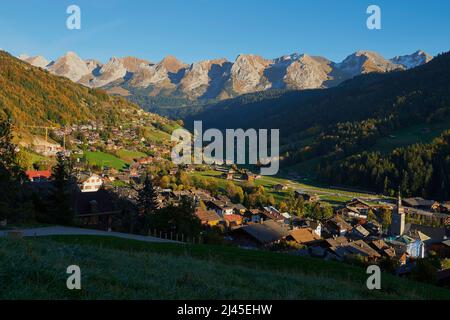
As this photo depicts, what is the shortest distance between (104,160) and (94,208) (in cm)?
5833

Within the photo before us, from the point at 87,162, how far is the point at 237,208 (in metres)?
39.8

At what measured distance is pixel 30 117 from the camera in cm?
11475

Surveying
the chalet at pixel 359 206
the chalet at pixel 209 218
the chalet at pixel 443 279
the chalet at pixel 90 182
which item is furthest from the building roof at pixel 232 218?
the chalet at pixel 443 279

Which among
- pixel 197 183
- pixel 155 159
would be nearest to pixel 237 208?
pixel 197 183

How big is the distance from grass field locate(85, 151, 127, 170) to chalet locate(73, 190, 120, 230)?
4935 cm

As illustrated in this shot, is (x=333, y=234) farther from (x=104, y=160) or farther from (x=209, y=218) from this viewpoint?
(x=104, y=160)

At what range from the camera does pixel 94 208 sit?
43969 mm

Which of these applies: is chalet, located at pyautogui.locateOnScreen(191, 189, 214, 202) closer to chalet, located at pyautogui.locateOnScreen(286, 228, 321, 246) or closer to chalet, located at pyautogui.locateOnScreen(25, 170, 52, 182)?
chalet, located at pyautogui.locateOnScreen(25, 170, 52, 182)

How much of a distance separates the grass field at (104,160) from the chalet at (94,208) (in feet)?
162

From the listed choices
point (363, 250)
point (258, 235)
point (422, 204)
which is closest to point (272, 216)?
point (258, 235)

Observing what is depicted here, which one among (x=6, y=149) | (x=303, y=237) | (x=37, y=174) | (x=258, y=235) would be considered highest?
(x=6, y=149)

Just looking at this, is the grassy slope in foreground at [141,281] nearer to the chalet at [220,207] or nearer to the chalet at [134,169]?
the chalet at [220,207]
